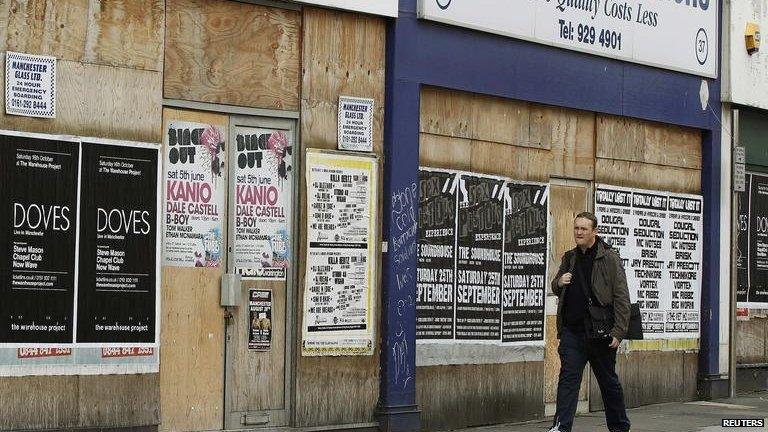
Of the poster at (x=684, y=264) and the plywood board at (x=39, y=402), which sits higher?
the poster at (x=684, y=264)

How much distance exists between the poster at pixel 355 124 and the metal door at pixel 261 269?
54cm

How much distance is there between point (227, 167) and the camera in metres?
12.0

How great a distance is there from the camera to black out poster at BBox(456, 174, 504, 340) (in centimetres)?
1401

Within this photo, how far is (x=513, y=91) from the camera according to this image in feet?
47.7

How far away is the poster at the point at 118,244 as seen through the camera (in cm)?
1091

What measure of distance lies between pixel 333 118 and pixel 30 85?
311 cm

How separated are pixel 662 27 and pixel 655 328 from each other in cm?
355

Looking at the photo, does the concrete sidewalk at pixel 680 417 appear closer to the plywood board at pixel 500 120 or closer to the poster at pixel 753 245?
the poster at pixel 753 245

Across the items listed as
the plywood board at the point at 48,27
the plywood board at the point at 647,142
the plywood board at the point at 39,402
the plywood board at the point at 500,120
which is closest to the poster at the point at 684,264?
the plywood board at the point at 647,142

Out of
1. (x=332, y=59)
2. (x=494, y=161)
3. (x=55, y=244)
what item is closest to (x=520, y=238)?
(x=494, y=161)

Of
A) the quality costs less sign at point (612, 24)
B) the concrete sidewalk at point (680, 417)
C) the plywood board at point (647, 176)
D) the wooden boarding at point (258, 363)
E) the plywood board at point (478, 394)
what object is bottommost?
the concrete sidewalk at point (680, 417)

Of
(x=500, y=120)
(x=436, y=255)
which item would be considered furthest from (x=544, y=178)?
(x=436, y=255)

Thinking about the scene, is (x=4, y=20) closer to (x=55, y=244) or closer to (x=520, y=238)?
(x=55, y=244)

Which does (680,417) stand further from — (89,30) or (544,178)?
(89,30)
